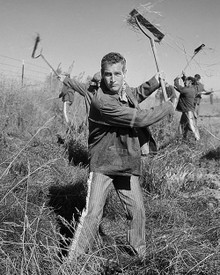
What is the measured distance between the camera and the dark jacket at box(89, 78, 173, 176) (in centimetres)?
226

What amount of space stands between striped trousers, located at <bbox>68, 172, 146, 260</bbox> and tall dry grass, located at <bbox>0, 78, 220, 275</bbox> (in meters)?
0.10

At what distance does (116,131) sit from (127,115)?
218 millimetres

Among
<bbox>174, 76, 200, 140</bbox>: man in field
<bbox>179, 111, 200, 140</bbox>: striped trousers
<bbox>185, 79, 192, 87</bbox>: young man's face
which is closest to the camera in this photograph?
<bbox>179, 111, 200, 140</bbox>: striped trousers

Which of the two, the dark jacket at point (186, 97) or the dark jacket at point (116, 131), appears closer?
the dark jacket at point (116, 131)

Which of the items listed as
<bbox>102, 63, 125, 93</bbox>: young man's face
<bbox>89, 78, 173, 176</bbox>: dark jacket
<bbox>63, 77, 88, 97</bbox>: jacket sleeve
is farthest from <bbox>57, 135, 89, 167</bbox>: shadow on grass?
<bbox>102, 63, 125, 93</bbox>: young man's face

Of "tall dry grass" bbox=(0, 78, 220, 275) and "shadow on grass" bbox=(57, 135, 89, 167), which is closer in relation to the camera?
"tall dry grass" bbox=(0, 78, 220, 275)

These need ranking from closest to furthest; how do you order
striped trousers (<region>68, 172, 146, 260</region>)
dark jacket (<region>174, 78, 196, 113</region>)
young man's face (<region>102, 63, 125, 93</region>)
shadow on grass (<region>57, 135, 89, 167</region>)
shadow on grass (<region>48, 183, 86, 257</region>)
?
striped trousers (<region>68, 172, 146, 260</region>) < young man's face (<region>102, 63, 125, 93</region>) < shadow on grass (<region>48, 183, 86, 257</region>) < shadow on grass (<region>57, 135, 89, 167</region>) < dark jacket (<region>174, 78, 196, 113</region>)

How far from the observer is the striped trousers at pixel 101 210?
7.18 feet

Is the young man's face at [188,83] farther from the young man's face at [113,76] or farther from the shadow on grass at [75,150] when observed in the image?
the young man's face at [113,76]

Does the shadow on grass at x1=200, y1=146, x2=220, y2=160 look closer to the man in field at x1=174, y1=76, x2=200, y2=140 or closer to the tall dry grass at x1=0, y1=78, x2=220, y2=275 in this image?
the tall dry grass at x1=0, y1=78, x2=220, y2=275

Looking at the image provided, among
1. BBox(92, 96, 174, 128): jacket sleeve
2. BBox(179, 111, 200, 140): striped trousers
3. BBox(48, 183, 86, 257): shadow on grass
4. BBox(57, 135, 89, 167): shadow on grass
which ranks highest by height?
BBox(92, 96, 174, 128): jacket sleeve

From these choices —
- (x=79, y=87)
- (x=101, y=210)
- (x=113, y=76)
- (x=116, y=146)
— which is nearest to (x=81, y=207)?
(x=101, y=210)

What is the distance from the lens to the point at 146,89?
277 centimetres

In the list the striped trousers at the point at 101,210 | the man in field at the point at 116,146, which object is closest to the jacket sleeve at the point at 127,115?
the man in field at the point at 116,146
